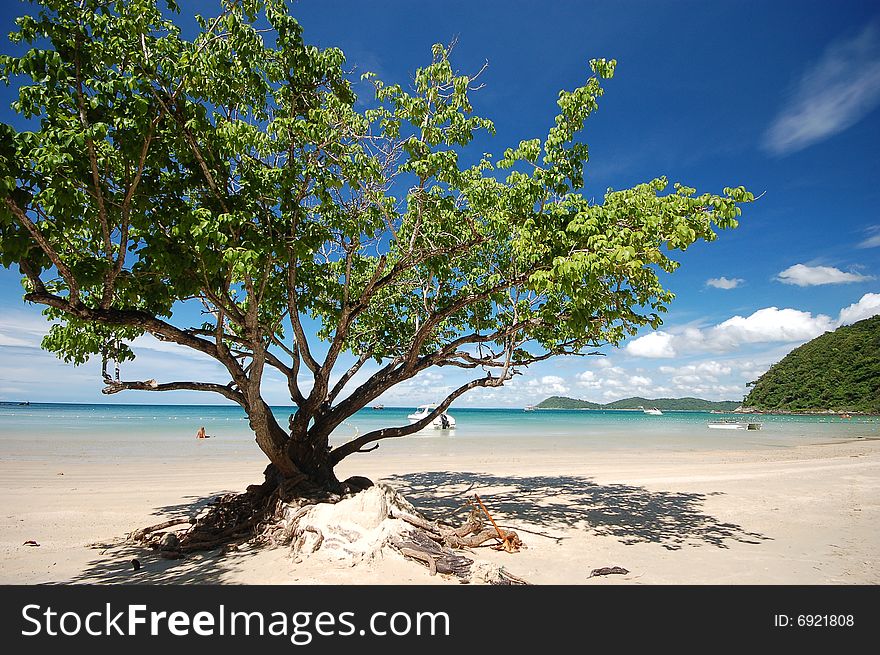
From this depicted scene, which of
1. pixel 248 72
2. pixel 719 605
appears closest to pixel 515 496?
pixel 719 605

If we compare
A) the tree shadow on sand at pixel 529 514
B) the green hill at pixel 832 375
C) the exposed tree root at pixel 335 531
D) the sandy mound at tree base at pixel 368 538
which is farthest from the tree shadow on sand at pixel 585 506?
the green hill at pixel 832 375

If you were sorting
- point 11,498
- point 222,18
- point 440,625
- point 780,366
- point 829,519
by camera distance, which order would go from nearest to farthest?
point 440,625 < point 222,18 < point 829,519 < point 11,498 < point 780,366

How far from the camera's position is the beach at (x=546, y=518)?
243 inches

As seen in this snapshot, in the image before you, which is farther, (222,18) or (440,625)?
(222,18)

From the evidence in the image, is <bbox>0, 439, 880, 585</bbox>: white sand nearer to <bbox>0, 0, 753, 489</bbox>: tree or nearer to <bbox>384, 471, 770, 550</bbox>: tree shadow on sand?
<bbox>384, 471, 770, 550</bbox>: tree shadow on sand

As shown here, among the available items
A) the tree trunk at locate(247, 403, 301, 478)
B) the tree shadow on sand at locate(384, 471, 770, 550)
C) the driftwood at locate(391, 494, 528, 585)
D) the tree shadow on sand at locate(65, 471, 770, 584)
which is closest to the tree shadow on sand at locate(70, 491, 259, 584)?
the tree shadow on sand at locate(65, 471, 770, 584)

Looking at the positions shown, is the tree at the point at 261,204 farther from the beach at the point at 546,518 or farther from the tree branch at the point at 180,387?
the beach at the point at 546,518

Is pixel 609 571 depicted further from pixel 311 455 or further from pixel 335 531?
pixel 311 455

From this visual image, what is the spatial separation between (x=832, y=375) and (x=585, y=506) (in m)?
102

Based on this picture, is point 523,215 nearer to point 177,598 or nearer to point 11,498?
point 177,598

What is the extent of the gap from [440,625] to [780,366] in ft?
407

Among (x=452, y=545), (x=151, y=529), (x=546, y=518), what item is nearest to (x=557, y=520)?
(x=546, y=518)

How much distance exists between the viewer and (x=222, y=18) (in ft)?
19.0

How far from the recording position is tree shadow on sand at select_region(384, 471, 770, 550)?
27.4 feet
